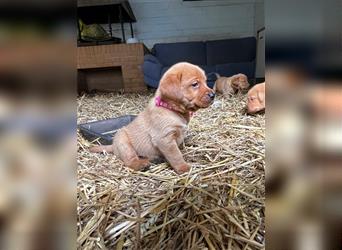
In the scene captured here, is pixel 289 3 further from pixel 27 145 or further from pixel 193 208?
pixel 193 208

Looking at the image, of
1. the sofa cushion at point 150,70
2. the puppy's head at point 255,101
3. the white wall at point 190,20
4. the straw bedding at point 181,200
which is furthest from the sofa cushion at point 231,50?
the straw bedding at point 181,200

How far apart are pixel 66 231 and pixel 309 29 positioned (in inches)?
12.0

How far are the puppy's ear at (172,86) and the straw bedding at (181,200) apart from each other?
1.14 feet

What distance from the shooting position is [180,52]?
6.04m

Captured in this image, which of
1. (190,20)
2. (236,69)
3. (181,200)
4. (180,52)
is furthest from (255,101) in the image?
(190,20)

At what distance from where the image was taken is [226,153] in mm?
1524

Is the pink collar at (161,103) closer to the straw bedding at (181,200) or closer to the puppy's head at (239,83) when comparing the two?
the straw bedding at (181,200)

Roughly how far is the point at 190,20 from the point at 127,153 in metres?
5.73

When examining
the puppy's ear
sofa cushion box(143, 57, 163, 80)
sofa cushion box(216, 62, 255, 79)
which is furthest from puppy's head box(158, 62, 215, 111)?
sofa cushion box(216, 62, 255, 79)

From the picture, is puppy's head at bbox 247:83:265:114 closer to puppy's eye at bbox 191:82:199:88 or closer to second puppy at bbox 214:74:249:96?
puppy's eye at bbox 191:82:199:88

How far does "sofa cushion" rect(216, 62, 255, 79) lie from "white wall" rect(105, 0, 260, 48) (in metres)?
1.19

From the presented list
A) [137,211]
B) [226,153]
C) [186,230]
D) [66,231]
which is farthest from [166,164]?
[66,231]

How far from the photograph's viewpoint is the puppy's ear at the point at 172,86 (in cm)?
147

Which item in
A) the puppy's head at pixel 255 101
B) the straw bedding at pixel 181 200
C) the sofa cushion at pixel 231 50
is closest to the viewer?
the straw bedding at pixel 181 200
